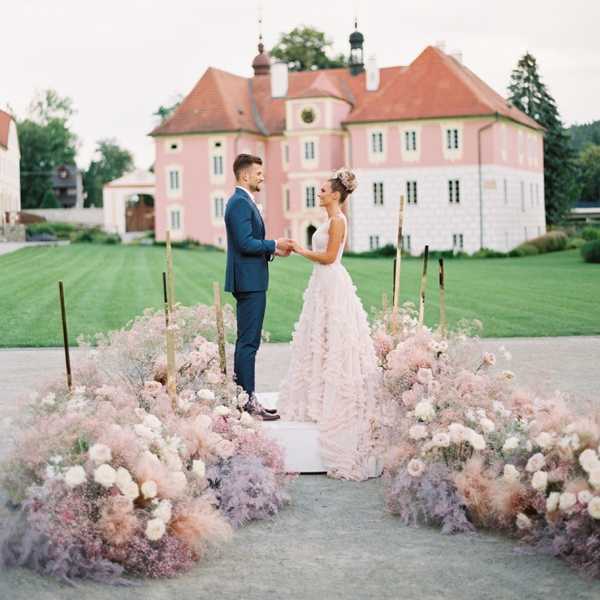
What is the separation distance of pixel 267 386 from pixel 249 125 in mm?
42807

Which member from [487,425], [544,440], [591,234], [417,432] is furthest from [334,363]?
[591,234]

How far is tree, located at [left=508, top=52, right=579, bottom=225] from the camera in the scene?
187ft

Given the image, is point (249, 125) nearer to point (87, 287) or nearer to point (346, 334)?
point (87, 287)

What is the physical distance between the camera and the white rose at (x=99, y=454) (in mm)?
4617

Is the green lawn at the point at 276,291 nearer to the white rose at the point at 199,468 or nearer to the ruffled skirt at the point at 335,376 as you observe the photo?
the ruffled skirt at the point at 335,376

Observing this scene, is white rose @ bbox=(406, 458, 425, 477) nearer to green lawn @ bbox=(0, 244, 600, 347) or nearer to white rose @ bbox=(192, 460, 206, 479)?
white rose @ bbox=(192, 460, 206, 479)

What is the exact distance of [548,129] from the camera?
5722cm

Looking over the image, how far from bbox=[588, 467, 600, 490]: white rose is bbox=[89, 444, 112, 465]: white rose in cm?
235

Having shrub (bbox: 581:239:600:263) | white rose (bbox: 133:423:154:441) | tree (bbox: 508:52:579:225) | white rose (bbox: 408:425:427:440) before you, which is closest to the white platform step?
white rose (bbox: 408:425:427:440)

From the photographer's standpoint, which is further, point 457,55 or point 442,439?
point 457,55

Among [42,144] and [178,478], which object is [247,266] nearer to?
[178,478]

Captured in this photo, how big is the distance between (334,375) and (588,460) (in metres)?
2.41

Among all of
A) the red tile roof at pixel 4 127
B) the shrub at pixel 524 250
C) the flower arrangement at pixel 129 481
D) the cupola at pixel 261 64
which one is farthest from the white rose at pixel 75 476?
the red tile roof at pixel 4 127

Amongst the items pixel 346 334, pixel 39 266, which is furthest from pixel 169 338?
pixel 39 266
